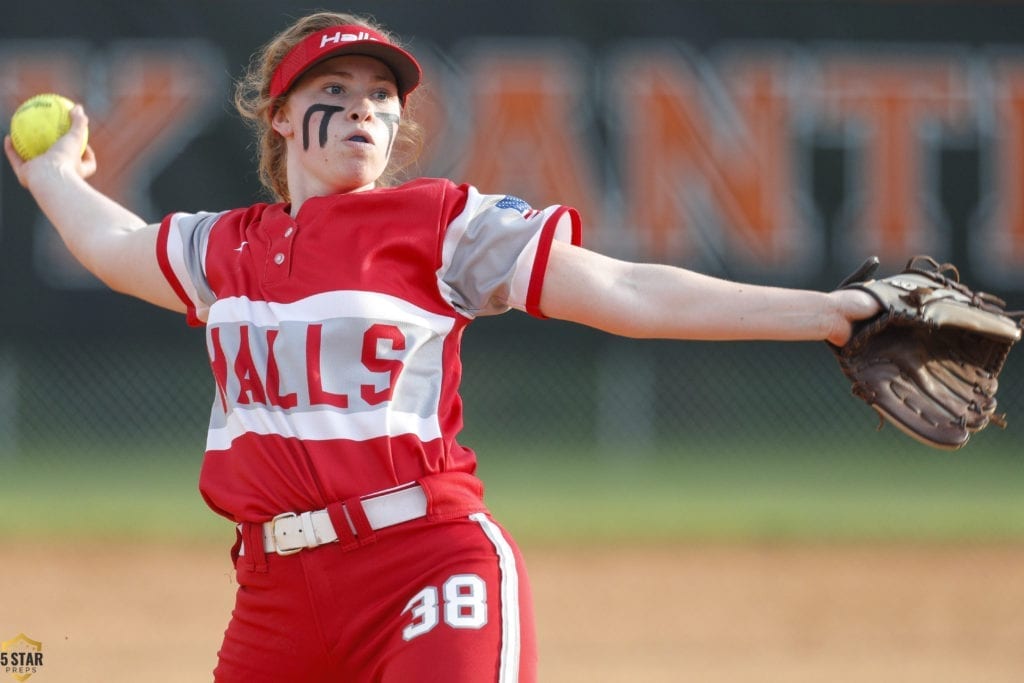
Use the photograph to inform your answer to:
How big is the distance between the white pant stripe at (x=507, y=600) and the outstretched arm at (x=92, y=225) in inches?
29.5

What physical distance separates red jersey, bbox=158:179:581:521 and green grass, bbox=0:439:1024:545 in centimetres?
484

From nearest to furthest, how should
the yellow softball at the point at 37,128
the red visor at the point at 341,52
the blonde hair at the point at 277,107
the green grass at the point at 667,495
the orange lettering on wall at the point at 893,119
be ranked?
the red visor at the point at 341,52
the blonde hair at the point at 277,107
the yellow softball at the point at 37,128
the green grass at the point at 667,495
the orange lettering on wall at the point at 893,119

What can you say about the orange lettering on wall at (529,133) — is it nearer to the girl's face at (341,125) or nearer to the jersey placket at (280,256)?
the girl's face at (341,125)

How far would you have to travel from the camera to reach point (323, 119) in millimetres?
2391

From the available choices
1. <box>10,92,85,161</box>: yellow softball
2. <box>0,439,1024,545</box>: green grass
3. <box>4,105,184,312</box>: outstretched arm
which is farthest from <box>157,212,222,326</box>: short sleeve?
<box>0,439,1024,545</box>: green grass

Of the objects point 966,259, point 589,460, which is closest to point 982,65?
point 966,259

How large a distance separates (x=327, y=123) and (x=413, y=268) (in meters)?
0.35

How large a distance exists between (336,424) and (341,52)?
2.12ft

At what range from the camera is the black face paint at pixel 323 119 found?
7.82ft

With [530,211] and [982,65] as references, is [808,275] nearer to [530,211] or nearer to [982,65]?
[982,65]

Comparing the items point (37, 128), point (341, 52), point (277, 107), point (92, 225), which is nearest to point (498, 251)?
point (341, 52)

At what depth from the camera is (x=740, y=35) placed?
782 cm

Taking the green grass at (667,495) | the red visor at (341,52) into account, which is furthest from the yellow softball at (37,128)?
the green grass at (667,495)

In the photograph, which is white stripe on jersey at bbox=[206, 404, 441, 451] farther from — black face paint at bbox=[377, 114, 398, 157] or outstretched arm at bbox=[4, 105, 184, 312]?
black face paint at bbox=[377, 114, 398, 157]
